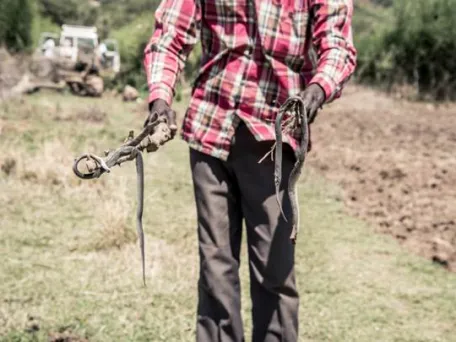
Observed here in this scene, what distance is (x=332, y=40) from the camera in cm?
215

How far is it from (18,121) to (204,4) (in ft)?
21.9

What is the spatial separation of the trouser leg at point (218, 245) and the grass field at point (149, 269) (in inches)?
29.2

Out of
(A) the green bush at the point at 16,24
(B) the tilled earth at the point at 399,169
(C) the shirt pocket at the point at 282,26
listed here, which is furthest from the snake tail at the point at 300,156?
(A) the green bush at the point at 16,24

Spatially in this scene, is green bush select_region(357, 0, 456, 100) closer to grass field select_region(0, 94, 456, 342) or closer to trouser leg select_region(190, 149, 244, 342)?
grass field select_region(0, 94, 456, 342)

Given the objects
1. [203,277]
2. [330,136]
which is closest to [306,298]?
[203,277]

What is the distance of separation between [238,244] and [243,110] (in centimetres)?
47

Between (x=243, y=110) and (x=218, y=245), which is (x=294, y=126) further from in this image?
(x=218, y=245)

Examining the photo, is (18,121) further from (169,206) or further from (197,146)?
(197,146)

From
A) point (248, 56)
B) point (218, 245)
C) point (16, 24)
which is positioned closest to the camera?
point (248, 56)

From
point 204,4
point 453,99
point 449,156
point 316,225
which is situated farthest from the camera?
point 453,99

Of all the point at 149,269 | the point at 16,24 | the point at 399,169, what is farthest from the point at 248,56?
the point at 16,24

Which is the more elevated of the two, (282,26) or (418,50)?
(418,50)

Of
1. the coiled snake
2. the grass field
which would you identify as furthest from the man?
the grass field

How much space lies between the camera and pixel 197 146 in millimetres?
2318
